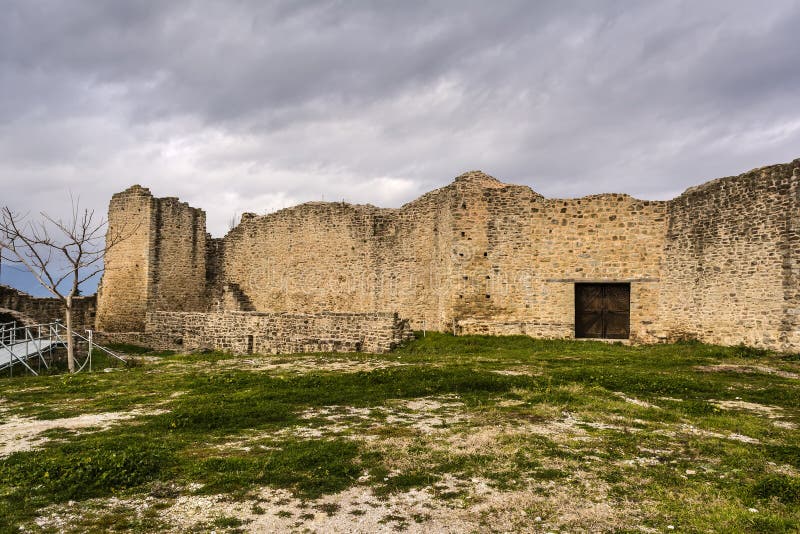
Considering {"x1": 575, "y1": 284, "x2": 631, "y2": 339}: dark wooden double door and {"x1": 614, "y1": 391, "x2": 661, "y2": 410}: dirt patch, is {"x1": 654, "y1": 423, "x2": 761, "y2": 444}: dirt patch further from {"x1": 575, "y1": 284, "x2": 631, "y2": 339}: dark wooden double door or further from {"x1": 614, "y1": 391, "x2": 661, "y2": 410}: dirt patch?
{"x1": 575, "y1": 284, "x2": 631, "y2": 339}: dark wooden double door

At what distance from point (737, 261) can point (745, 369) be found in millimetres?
4806

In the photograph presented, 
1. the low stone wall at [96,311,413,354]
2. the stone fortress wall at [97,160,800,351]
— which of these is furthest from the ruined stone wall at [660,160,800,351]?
the low stone wall at [96,311,413,354]

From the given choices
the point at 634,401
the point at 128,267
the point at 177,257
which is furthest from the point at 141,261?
the point at 634,401

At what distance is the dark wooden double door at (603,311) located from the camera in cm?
1844

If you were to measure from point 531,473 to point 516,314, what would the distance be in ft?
46.7

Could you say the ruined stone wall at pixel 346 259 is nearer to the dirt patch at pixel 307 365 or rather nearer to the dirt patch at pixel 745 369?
the dirt patch at pixel 307 365

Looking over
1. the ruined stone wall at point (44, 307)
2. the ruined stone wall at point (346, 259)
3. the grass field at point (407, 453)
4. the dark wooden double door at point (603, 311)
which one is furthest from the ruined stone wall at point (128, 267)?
the dark wooden double door at point (603, 311)

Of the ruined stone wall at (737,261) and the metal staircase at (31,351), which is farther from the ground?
the ruined stone wall at (737,261)

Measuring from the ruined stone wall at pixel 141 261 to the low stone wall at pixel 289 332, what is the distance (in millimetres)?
5642

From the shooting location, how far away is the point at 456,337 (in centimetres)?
1873

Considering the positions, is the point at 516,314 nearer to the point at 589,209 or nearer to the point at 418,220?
the point at 589,209

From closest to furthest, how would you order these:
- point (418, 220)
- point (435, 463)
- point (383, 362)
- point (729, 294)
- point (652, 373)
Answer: point (435, 463)
point (652, 373)
point (383, 362)
point (729, 294)
point (418, 220)

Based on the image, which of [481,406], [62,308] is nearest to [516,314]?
[481,406]

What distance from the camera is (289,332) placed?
17.3 m
